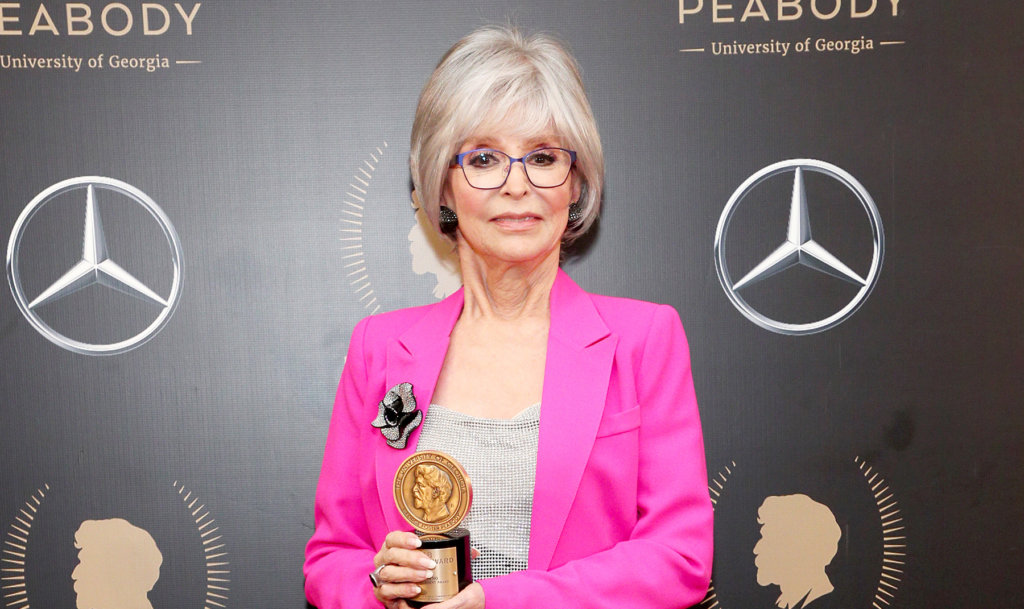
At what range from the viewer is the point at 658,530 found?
198cm

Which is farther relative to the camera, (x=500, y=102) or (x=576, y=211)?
(x=576, y=211)

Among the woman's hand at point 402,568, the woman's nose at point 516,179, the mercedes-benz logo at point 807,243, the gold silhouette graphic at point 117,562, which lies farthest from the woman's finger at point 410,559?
the mercedes-benz logo at point 807,243

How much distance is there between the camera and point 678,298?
8.14 ft

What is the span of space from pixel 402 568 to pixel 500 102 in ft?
3.20

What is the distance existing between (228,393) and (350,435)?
1.57ft

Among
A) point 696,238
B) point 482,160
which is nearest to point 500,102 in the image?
point 482,160

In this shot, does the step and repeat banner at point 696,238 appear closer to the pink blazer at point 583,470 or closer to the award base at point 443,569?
the pink blazer at point 583,470

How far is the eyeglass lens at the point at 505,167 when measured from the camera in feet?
6.73

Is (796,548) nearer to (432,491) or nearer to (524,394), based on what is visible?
(524,394)

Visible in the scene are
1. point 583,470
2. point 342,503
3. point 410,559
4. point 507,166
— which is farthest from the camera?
point 342,503

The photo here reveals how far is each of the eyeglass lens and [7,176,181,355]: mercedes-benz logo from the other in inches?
35.1

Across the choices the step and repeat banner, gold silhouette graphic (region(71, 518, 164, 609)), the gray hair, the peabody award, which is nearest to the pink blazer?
the peabody award

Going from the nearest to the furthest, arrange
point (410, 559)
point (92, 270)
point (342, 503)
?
point (410, 559), point (342, 503), point (92, 270)

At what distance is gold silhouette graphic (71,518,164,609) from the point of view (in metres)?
2.47
